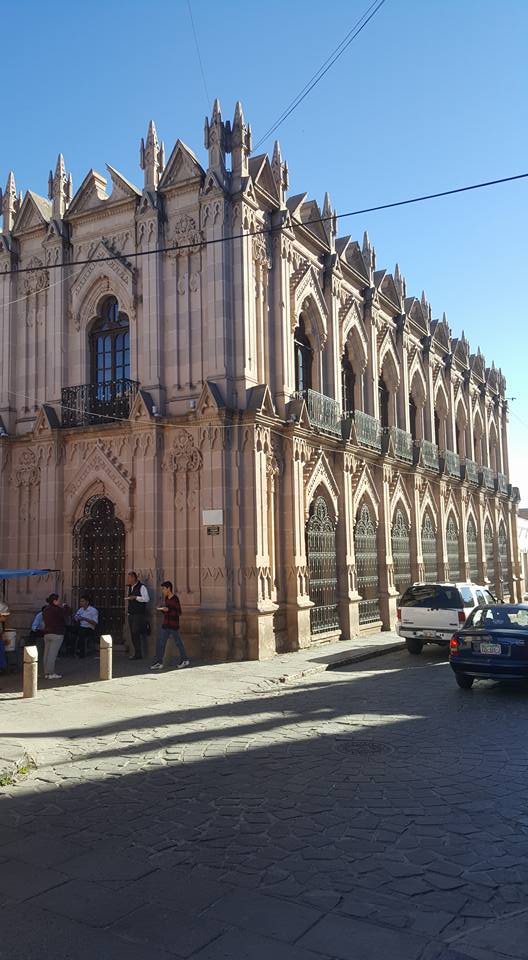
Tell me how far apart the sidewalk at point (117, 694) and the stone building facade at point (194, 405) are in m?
1.36

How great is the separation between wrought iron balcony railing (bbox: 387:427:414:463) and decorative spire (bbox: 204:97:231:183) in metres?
10.9

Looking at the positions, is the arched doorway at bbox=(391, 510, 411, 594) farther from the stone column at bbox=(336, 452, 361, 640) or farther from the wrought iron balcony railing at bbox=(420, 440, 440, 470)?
the stone column at bbox=(336, 452, 361, 640)

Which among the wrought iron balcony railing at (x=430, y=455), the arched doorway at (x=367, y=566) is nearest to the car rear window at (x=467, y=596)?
the arched doorway at (x=367, y=566)

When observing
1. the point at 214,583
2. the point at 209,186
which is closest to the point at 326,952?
the point at 214,583

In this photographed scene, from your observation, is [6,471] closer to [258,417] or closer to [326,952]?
[258,417]

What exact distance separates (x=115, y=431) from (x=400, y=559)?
12009 millimetres

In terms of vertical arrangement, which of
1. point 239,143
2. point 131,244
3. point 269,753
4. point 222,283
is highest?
point 239,143

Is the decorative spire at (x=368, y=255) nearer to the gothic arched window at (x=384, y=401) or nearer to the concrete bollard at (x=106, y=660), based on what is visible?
the gothic arched window at (x=384, y=401)

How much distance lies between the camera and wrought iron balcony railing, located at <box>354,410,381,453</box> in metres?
22.1

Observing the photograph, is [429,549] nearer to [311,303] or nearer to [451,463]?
[451,463]

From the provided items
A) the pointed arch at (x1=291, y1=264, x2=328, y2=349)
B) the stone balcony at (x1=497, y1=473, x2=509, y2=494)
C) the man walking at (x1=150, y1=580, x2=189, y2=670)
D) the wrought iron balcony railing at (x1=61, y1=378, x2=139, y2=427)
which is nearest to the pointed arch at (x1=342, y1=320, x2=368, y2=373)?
the pointed arch at (x1=291, y1=264, x2=328, y2=349)

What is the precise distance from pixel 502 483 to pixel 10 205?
99.2ft

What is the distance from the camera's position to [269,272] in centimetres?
1794

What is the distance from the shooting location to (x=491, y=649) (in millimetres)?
11297
